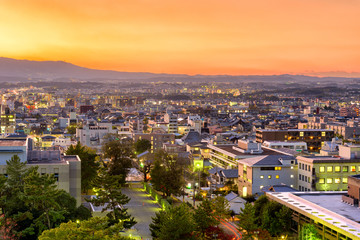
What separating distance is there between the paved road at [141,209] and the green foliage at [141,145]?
15127mm

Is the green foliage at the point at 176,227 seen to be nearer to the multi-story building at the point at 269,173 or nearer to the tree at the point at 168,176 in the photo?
the tree at the point at 168,176

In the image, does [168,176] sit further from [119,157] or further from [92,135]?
[92,135]

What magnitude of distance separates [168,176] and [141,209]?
317 cm

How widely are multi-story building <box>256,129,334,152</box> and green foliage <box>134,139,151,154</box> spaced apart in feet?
35.0

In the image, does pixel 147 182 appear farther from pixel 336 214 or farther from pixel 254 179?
pixel 336 214

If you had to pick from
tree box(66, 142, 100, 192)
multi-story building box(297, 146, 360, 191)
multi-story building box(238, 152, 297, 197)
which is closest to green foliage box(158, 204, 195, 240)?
multi-story building box(238, 152, 297, 197)

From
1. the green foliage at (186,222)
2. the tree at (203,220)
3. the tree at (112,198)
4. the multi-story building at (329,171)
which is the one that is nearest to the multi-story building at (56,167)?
the tree at (112,198)

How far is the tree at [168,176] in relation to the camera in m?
27.8

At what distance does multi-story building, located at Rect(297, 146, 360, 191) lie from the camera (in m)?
26.5

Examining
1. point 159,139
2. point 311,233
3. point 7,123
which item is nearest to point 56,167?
point 311,233

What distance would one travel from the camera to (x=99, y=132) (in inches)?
2228

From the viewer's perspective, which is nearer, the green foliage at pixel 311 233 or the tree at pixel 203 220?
the green foliage at pixel 311 233

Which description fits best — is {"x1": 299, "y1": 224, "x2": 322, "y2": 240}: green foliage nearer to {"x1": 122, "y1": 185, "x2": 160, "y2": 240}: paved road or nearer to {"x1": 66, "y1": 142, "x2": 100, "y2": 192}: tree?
{"x1": 122, "y1": 185, "x2": 160, "y2": 240}: paved road

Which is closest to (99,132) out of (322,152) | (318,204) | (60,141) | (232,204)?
(60,141)
